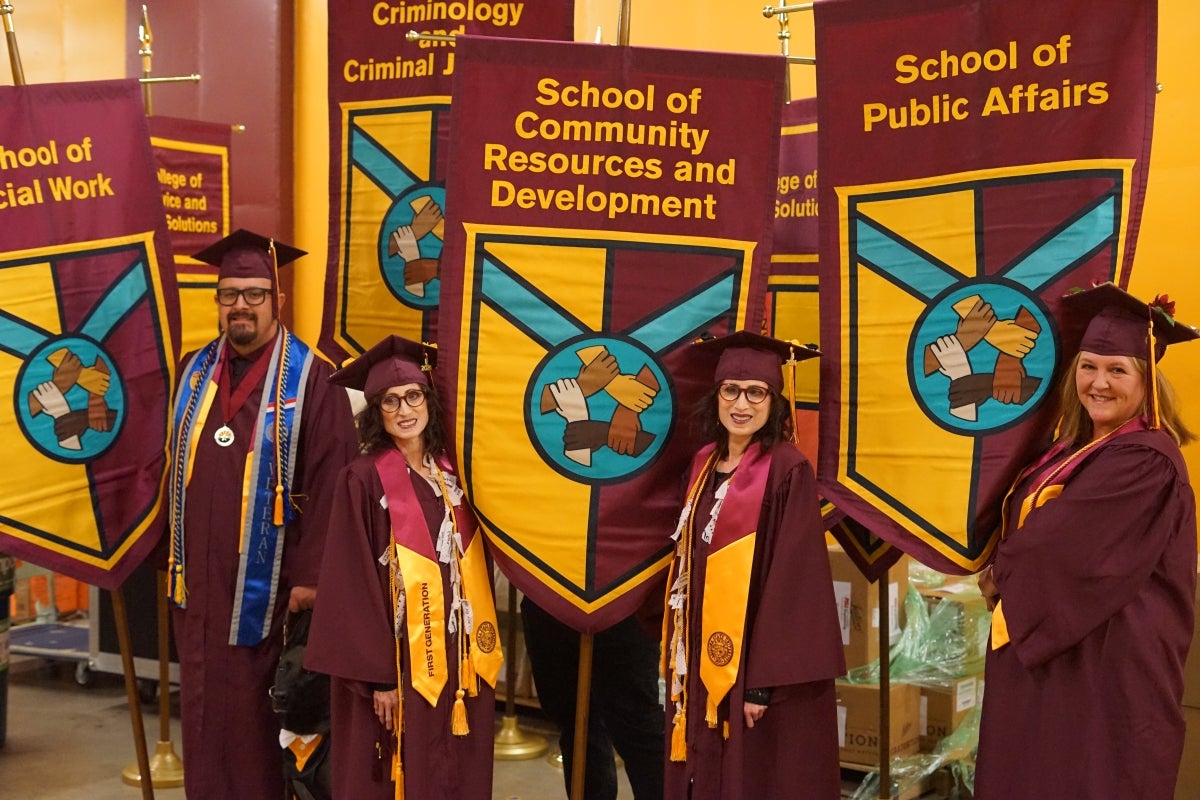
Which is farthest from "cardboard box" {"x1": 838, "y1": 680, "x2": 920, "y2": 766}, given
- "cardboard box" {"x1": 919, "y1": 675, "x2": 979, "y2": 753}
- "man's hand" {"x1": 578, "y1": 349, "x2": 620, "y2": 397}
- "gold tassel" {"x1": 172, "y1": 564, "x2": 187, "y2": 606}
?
"gold tassel" {"x1": 172, "y1": 564, "x2": 187, "y2": 606}

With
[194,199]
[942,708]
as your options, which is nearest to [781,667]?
[942,708]

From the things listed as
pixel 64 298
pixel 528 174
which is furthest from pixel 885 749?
pixel 64 298

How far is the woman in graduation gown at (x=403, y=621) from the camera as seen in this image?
10.0 feet

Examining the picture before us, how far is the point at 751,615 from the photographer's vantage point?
2996 millimetres

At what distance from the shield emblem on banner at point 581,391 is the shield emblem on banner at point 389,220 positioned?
34.4 inches

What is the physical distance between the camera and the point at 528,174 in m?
3.12

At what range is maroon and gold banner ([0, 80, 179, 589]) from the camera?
11.9 feet

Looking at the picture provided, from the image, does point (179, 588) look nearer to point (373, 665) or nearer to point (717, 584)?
point (373, 665)

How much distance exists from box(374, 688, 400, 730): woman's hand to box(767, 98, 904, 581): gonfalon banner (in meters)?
1.29

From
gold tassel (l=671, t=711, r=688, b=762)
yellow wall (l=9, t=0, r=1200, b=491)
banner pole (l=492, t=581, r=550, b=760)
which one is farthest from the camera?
banner pole (l=492, t=581, r=550, b=760)

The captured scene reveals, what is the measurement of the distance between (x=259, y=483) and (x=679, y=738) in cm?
138

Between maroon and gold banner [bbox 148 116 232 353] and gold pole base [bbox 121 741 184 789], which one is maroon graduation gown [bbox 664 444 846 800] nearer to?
gold pole base [bbox 121 741 184 789]

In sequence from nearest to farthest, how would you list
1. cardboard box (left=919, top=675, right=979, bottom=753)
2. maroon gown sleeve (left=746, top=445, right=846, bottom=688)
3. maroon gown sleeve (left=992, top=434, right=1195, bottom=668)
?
maroon gown sleeve (left=992, top=434, right=1195, bottom=668) < maroon gown sleeve (left=746, top=445, right=846, bottom=688) < cardboard box (left=919, top=675, right=979, bottom=753)

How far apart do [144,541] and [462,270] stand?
4.53 ft
